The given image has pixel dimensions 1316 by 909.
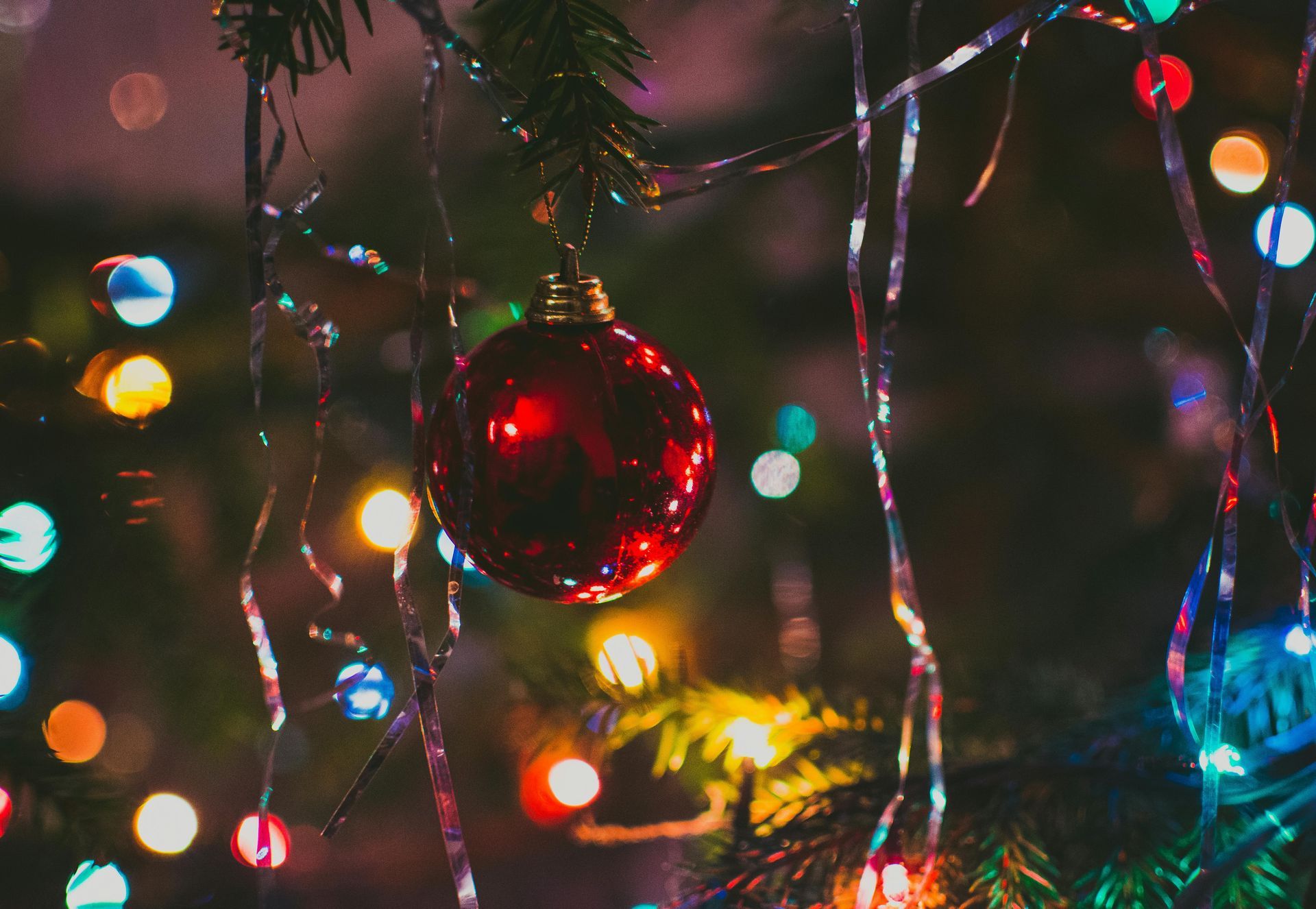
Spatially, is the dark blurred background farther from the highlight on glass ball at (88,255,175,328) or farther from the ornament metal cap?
the ornament metal cap

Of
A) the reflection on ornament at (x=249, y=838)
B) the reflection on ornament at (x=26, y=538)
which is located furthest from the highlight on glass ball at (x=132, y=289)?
the reflection on ornament at (x=249, y=838)

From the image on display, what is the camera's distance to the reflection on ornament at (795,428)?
3.02 ft

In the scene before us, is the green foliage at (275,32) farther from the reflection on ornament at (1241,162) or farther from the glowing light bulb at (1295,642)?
the reflection on ornament at (1241,162)

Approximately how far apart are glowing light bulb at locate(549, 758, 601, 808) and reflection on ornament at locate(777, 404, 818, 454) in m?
0.39

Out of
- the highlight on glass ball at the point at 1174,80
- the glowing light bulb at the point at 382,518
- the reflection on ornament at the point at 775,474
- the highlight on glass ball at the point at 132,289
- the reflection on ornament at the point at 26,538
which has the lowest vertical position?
the reflection on ornament at the point at 775,474

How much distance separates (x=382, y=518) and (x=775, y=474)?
0.38 m

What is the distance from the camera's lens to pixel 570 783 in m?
1.01

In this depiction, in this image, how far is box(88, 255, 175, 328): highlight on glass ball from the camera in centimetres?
67

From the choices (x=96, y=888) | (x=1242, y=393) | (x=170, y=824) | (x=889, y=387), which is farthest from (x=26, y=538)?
(x=1242, y=393)

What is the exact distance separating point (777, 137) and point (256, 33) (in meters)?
0.52

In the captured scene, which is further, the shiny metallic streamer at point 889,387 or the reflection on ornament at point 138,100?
the reflection on ornament at point 138,100

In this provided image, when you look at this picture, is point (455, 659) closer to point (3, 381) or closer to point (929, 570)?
point (929, 570)

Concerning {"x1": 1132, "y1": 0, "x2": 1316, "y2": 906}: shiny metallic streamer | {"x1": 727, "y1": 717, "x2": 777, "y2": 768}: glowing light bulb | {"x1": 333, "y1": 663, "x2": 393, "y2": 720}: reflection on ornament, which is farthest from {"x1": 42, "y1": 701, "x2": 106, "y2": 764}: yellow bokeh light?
{"x1": 1132, "y1": 0, "x2": 1316, "y2": 906}: shiny metallic streamer

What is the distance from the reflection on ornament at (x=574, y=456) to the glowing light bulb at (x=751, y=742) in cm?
27
